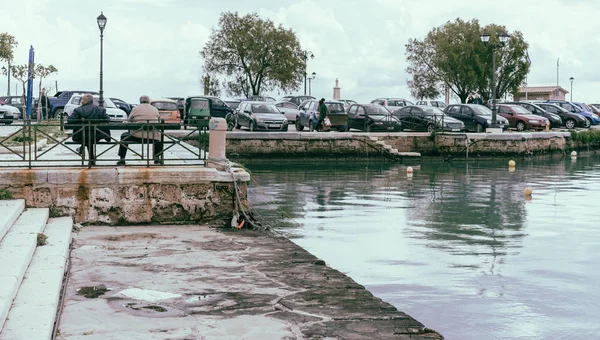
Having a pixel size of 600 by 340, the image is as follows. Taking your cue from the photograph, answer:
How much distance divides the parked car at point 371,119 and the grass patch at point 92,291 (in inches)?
1130

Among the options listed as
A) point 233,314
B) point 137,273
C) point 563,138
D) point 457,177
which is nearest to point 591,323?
point 233,314

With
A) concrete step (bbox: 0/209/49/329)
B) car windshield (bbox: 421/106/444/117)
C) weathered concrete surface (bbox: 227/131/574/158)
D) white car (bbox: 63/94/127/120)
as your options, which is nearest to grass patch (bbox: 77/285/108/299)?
concrete step (bbox: 0/209/49/329)

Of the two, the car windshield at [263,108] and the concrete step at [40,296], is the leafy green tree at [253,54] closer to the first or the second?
the car windshield at [263,108]

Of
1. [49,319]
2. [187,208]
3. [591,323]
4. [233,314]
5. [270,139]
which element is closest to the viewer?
[49,319]

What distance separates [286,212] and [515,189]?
28.6 feet

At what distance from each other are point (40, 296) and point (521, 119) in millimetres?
38949

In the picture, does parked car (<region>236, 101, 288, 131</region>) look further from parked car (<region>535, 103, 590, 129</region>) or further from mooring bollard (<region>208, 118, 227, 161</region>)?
mooring bollard (<region>208, 118, 227, 161</region>)

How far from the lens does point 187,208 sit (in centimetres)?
1349

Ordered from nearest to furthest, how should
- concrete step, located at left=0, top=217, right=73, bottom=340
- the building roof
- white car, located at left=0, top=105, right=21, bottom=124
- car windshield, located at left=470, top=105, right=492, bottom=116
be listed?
concrete step, located at left=0, top=217, right=73, bottom=340 < white car, located at left=0, top=105, right=21, bottom=124 < car windshield, located at left=470, top=105, right=492, bottom=116 < the building roof

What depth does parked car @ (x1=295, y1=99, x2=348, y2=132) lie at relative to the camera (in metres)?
37.3

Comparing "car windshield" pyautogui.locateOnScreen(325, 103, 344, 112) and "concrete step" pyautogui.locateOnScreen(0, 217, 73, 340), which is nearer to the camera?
"concrete step" pyautogui.locateOnScreen(0, 217, 73, 340)

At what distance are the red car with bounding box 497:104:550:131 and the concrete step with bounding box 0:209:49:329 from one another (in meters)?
35.0

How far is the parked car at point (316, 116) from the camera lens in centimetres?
3731

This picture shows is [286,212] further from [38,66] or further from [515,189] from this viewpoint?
[38,66]
